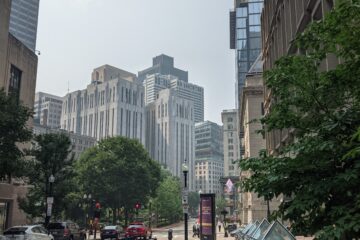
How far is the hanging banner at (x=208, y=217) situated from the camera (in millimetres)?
26375

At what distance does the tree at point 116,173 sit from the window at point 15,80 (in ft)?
77.5

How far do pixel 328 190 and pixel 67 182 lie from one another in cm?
3588

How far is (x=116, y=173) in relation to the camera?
230 ft

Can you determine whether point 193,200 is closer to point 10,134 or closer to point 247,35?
point 247,35

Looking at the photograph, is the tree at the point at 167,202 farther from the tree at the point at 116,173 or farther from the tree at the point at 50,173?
the tree at the point at 50,173

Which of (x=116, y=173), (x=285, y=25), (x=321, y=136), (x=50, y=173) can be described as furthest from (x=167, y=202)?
(x=321, y=136)

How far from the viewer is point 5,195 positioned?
42.0 metres

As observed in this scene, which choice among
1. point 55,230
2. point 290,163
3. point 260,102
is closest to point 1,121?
point 55,230

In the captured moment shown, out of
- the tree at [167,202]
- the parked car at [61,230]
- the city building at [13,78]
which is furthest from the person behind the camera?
the tree at [167,202]

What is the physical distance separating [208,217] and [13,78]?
2946 cm

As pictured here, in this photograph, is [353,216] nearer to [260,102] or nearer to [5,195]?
[5,195]

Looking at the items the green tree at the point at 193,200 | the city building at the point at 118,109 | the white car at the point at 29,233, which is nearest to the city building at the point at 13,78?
the white car at the point at 29,233

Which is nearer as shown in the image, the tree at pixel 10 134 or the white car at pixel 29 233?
the tree at pixel 10 134

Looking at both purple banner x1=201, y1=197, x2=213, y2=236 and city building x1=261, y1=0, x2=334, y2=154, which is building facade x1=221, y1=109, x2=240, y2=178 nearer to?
city building x1=261, y1=0, x2=334, y2=154
